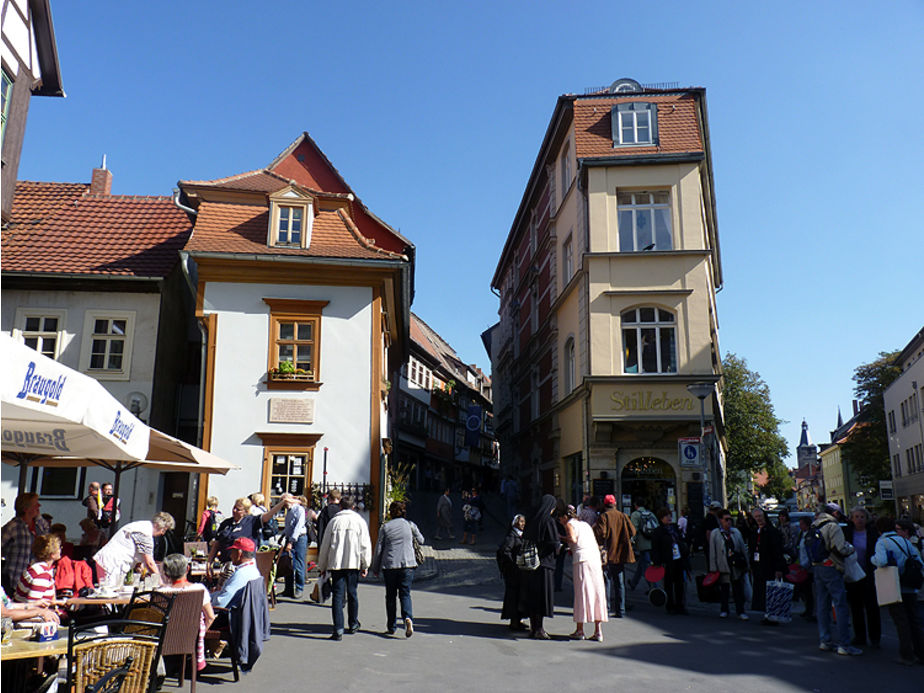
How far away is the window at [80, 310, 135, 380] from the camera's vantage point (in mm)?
19234

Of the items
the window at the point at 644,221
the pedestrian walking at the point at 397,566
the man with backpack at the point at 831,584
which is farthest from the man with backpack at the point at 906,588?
the window at the point at 644,221

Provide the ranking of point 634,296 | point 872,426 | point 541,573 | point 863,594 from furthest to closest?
point 872,426 < point 634,296 < point 541,573 < point 863,594

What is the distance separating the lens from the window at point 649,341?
21.7 metres

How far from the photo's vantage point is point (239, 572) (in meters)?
7.75

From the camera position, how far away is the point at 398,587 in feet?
32.6

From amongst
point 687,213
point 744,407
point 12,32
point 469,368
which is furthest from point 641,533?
point 469,368

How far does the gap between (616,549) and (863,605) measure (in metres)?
3.56

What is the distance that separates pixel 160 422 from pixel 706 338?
15.8 metres

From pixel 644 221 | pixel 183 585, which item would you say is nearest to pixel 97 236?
pixel 644 221

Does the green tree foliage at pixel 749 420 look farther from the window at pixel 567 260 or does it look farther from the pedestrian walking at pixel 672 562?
the pedestrian walking at pixel 672 562

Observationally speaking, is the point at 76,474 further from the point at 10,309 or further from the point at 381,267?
the point at 381,267

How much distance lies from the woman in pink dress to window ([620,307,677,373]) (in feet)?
40.1

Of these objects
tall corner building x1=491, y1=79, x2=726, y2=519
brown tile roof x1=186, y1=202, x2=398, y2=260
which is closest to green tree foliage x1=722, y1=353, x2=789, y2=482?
tall corner building x1=491, y1=79, x2=726, y2=519

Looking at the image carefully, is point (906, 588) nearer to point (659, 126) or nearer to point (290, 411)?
point (290, 411)
